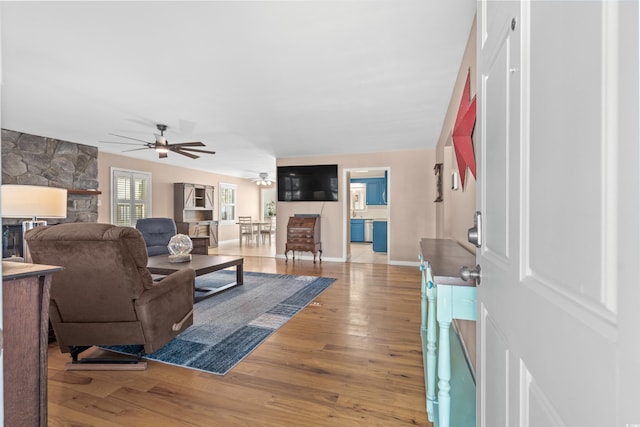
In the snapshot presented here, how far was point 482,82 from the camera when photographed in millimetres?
1025

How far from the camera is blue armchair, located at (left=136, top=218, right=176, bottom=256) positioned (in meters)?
4.88

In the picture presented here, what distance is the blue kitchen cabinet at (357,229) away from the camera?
942cm

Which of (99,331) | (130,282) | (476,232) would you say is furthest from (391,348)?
(99,331)

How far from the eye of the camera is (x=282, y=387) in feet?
5.88

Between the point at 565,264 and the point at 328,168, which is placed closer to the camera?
the point at 565,264

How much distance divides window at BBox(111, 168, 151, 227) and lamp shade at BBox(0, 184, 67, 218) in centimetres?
463

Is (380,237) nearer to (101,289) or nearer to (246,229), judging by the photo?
(246,229)

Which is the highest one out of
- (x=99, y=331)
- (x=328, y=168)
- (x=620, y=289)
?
(x=328, y=168)

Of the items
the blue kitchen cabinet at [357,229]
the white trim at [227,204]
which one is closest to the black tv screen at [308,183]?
the blue kitchen cabinet at [357,229]

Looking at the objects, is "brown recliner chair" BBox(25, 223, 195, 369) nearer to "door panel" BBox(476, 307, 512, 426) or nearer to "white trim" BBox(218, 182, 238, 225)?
"door panel" BBox(476, 307, 512, 426)

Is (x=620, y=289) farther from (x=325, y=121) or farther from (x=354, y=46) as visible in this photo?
(x=325, y=121)

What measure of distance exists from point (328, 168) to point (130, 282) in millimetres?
4905

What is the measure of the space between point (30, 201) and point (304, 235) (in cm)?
433

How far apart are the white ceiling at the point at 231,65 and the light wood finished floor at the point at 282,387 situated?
2321mm
